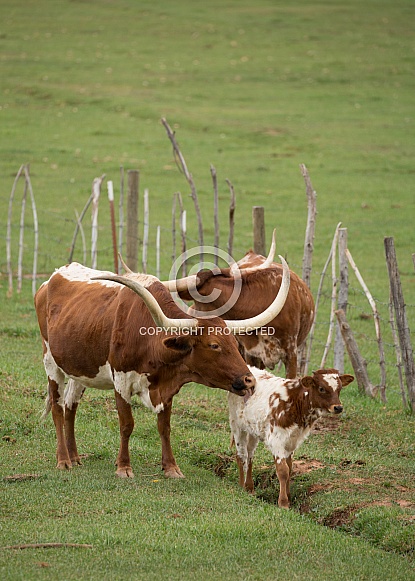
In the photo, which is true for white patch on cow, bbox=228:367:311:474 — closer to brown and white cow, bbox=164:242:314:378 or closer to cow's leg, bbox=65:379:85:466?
brown and white cow, bbox=164:242:314:378

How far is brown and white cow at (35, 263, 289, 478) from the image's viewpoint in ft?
24.8

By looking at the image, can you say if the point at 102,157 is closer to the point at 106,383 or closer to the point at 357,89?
the point at 357,89

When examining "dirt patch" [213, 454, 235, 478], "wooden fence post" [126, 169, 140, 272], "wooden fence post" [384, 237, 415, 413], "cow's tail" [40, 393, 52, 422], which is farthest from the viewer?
"wooden fence post" [126, 169, 140, 272]

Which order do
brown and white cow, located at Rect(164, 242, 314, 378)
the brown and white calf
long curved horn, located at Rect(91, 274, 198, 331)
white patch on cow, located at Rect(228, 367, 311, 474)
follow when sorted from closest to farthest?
long curved horn, located at Rect(91, 274, 198, 331)
the brown and white calf
white patch on cow, located at Rect(228, 367, 311, 474)
brown and white cow, located at Rect(164, 242, 314, 378)

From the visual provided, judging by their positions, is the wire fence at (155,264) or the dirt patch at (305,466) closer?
the dirt patch at (305,466)

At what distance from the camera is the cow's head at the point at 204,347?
7.48 metres

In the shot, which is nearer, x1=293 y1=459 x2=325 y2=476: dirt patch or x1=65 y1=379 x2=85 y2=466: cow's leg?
x1=293 y1=459 x2=325 y2=476: dirt patch

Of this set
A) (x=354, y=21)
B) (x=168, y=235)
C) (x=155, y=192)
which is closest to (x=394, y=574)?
(x=168, y=235)

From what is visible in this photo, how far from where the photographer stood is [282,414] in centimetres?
780

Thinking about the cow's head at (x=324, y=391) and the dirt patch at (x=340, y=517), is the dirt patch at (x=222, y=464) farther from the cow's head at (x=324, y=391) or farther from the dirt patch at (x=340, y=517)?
the dirt patch at (x=340, y=517)

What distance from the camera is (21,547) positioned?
6.09 meters

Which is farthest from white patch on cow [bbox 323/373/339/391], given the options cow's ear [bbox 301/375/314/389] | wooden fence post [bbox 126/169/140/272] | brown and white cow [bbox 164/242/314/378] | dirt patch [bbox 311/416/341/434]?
wooden fence post [bbox 126/169/140/272]

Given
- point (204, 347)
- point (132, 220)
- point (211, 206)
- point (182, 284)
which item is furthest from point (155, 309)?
point (211, 206)

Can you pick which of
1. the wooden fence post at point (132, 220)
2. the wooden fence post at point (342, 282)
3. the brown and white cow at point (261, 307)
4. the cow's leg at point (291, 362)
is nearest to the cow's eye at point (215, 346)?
the brown and white cow at point (261, 307)
